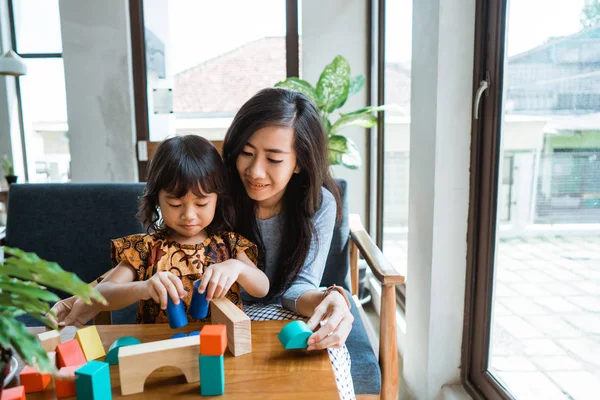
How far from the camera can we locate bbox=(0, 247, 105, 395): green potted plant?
1.41ft

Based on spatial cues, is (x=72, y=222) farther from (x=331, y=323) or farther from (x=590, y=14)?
(x=590, y=14)

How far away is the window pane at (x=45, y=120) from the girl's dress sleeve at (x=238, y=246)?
3181mm

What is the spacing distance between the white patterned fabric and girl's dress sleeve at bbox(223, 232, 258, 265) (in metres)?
0.15

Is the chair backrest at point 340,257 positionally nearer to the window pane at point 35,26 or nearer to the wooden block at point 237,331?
the wooden block at point 237,331

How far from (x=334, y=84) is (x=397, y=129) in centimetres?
44

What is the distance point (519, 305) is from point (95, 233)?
5.01ft

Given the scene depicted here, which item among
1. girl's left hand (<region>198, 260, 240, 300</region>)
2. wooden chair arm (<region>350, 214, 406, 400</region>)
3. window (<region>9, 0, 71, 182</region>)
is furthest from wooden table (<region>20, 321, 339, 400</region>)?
window (<region>9, 0, 71, 182</region>)

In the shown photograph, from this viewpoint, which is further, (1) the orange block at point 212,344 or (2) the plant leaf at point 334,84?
(2) the plant leaf at point 334,84

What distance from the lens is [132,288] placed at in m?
0.95

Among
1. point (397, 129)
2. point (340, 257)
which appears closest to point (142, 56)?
point (397, 129)

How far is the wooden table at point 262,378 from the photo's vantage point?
67 cm

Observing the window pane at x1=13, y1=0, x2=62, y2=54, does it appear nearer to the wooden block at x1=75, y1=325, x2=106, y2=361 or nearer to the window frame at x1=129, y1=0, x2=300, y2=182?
the window frame at x1=129, y1=0, x2=300, y2=182

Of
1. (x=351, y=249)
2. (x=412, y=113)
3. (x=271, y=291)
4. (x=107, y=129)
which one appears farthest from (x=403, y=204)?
(x=107, y=129)

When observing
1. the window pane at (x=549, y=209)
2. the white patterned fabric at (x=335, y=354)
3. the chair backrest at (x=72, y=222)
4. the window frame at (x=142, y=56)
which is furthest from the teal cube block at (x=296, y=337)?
the window frame at (x=142, y=56)
